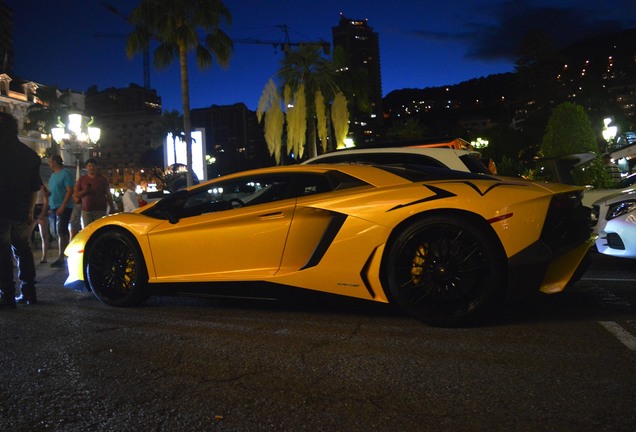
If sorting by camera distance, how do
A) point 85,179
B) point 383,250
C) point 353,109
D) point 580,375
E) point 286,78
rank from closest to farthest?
point 580,375
point 383,250
point 85,179
point 286,78
point 353,109

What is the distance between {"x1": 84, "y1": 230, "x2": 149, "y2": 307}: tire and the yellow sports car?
25 mm

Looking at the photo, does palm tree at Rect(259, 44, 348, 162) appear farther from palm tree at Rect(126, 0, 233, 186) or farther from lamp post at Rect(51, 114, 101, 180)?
lamp post at Rect(51, 114, 101, 180)

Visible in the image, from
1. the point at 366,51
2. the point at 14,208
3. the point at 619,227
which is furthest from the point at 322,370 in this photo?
the point at 366,51

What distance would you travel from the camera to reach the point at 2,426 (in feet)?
7.97

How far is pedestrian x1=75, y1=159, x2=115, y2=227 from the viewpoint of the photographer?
358 inches

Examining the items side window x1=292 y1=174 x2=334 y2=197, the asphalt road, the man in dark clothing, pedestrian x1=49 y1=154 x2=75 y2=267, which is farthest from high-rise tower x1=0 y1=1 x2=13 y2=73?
the asphalt road

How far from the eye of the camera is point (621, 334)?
3.58m

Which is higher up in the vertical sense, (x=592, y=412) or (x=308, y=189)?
(x=308, y=189)

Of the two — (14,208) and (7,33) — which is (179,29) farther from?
(7,33)

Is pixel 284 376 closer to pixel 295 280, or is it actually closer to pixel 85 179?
pixel 295 280

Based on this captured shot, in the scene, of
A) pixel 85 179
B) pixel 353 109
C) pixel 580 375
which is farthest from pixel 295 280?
pixel 353 109

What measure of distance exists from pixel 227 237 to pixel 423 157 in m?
3.58

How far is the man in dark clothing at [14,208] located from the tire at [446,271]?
11.6 feet

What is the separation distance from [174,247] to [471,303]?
7.99ft
